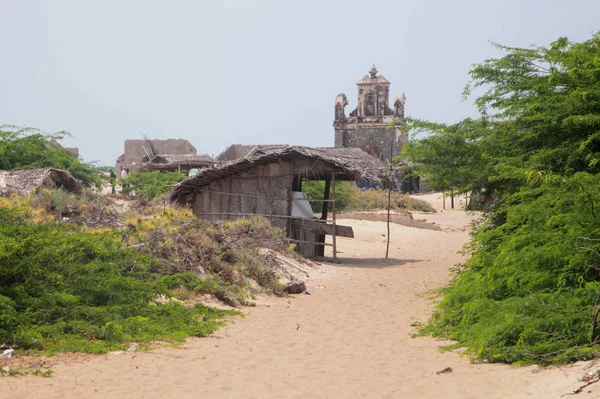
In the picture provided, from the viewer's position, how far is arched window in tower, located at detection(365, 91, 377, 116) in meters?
54.3

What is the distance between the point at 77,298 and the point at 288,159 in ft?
36.8

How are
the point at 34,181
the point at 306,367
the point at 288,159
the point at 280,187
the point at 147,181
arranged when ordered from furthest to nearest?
1. the point at 147,181
2. the point at 280,187
3. the point at 288,159
4. the point at 34,181
5. the point at 306,367

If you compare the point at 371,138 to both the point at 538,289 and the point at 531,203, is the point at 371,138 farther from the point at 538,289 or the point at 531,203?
the point at 538,289

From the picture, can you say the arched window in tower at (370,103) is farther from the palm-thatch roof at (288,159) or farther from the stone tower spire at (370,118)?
the palm-thatch roof at (288,159)

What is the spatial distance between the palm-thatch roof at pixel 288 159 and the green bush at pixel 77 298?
27.6 feet

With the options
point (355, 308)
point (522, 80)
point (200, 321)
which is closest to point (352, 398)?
point (200, 321)

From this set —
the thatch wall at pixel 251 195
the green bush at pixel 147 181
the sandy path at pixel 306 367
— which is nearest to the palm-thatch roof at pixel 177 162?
the green bush at pixel 147 181

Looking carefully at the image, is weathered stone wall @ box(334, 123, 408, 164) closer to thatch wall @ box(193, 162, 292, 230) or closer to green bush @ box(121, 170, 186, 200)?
green bush @ box(121, 170, 186, 200)

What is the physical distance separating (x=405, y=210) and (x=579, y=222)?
1155 inches

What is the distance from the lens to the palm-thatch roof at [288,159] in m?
19.5

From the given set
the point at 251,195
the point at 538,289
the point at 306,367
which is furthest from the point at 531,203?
the point at 251,195

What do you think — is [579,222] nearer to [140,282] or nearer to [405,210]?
[140,282]

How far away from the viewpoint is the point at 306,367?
8227 millimetres

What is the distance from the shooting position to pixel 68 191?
20688mm
